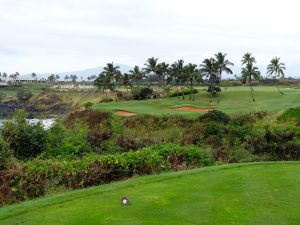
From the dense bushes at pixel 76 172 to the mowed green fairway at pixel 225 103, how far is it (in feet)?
146

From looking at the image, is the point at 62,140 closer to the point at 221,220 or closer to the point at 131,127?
the point at 221,220

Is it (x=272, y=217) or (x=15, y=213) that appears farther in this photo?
(x=15, y=213)

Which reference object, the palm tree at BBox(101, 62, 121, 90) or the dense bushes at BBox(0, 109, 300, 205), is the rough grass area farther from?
the palm tree at BBox(101, 62, 121, 90)

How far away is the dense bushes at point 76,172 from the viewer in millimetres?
15297

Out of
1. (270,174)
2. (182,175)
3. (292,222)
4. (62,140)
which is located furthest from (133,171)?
(292,222)

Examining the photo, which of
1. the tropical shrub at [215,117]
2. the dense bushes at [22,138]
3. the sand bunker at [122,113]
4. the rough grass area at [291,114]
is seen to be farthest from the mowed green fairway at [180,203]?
the sand bunker at [122,113]

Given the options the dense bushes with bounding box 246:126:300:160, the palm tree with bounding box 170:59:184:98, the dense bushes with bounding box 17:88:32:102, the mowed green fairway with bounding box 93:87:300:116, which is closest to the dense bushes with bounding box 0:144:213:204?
the dense bushes with bounding box 246:126:300:160

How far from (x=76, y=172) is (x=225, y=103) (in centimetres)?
6468

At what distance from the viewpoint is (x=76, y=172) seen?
16.4 meters

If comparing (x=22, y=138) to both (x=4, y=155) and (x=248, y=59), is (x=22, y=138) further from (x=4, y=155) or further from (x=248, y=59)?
(x=248, y=59)

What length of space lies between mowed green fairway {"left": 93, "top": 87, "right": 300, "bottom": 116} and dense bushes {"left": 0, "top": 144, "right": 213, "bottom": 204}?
1748 inches

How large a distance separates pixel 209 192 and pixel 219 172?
11.9 feet

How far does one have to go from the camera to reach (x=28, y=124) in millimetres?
25109

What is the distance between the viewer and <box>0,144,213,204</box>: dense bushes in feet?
50.2
